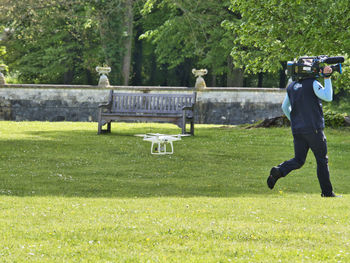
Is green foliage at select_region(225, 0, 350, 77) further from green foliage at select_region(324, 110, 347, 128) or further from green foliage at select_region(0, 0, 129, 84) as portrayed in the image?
green foliage at select_region(0, 0, 129, 84)

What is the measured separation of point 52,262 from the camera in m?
4.90

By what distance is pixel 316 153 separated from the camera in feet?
27.8

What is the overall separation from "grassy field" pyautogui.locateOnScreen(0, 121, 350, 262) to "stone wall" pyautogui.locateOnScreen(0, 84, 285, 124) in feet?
35.8

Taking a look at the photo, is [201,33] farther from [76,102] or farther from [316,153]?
[316,153]

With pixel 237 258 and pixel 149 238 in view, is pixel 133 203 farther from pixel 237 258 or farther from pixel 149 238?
pixel 237 258

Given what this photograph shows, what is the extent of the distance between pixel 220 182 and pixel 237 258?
5.67m

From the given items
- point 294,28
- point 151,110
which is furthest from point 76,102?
point 294,28

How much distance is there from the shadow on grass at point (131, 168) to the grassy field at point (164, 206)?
0.07 feet

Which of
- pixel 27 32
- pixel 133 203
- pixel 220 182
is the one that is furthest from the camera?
pixel 27 32

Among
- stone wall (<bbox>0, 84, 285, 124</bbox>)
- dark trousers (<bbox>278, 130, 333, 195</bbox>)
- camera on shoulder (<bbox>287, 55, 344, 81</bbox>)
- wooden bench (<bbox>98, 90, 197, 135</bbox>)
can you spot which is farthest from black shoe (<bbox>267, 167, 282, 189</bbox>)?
stone wall (<bbox>0, 84, 285, 124</bbox>)

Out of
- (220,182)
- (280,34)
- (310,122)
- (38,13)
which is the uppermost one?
(38,13)

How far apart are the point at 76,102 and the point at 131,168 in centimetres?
1601

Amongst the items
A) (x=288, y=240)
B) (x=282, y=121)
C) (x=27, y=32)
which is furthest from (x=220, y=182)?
(x=27, y=32)

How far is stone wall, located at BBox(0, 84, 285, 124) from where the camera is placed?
2678 centimetres
